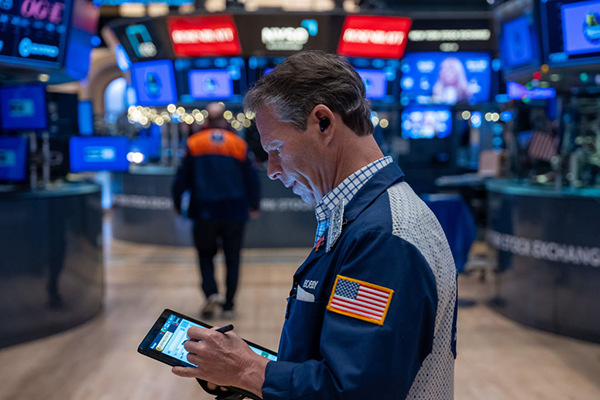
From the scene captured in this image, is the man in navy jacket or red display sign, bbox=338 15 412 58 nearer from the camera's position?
the man in navy jacket

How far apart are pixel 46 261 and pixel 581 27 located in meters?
4.46

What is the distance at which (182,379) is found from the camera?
3697 millimetres

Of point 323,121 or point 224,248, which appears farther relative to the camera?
point 224,248

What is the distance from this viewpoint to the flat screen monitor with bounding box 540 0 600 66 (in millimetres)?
4352

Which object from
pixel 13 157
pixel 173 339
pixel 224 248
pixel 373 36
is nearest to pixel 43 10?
pixel 13 157

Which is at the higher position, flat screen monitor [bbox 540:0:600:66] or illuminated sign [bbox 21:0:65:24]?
illuminated sign [bbox 21:0:65:24]

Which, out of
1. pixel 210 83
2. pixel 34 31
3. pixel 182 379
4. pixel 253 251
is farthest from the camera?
pixel 210 83

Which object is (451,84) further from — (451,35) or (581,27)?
(581,27)

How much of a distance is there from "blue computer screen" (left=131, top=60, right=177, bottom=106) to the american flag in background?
5.62 metres

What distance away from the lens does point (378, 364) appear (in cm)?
93

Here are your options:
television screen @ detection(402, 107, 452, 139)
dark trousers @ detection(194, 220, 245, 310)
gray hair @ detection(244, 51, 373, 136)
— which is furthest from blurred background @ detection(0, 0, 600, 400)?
gray hair @ detection(244, 51, 373, 136)

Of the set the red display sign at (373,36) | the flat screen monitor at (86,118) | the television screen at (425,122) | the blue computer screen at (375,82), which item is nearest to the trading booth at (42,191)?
the flat screen monitor at (86,118)

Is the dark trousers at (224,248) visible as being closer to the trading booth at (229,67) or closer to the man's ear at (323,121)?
the trading booth at (229,67)

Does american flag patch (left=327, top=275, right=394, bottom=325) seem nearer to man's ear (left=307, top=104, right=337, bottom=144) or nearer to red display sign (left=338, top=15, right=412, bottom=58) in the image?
man's ear (left=307, top=104, right=337, bottom=144)
